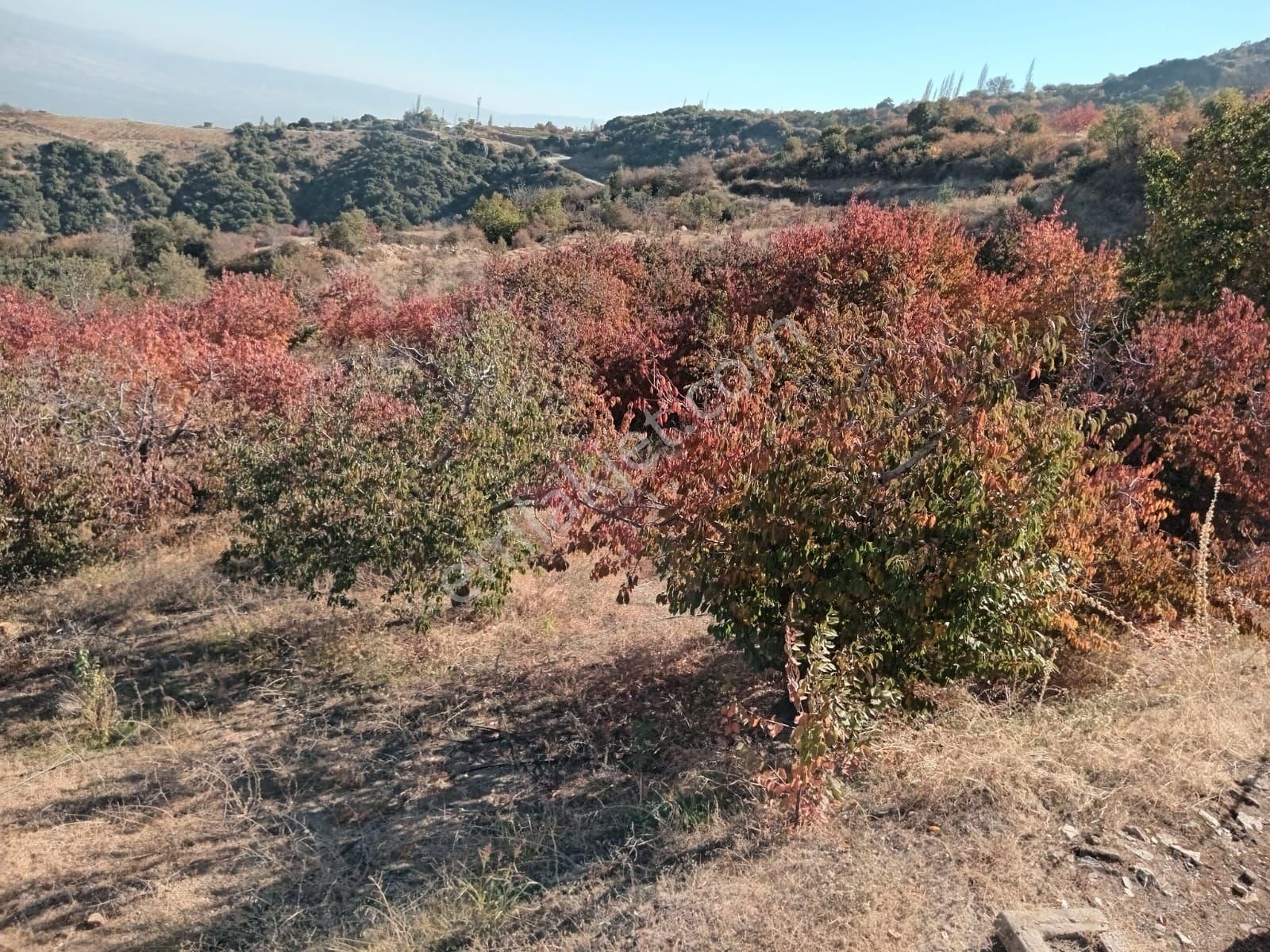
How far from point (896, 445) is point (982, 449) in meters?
0.48

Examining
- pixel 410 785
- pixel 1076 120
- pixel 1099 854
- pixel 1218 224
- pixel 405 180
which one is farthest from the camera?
pixel 405 180

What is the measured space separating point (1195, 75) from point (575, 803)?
351 ft

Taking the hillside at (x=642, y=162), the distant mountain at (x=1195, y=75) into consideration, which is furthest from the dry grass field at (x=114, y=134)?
the distant mountain at (x=1195, y=75)

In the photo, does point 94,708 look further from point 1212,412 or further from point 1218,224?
point 1218,224

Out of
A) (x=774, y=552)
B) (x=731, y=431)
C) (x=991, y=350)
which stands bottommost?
(x=774, y=552)

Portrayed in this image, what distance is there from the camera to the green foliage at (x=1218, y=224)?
1080cm

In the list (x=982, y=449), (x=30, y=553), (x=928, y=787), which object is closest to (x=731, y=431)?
(x=982, y=449)

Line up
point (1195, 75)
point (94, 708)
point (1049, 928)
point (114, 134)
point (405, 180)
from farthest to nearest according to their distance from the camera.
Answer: point (1195, 75) < point (114, 134) < point (405, 180) < point (94, 708) < point (1049, 928)

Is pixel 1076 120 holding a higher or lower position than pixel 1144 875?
higher

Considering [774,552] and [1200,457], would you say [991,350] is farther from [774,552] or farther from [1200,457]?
[1200,457]

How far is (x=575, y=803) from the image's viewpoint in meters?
5.20

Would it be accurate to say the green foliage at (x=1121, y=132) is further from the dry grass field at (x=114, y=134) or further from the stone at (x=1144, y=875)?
the dry grass field at (x=114, y=134)

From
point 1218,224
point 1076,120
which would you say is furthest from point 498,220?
point 1076,120

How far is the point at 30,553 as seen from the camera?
8.14 metres
